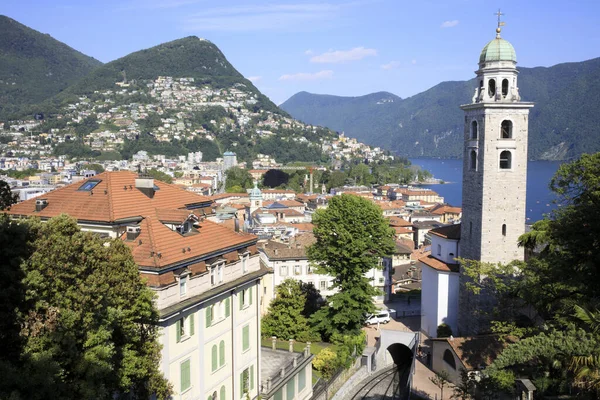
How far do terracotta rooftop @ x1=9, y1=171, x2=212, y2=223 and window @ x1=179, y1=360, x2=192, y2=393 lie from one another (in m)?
5.13

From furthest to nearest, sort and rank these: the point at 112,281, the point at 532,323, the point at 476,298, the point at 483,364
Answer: the point at 476,298 → the point at 532,323 → the point at 483,364 → the point at 112,281

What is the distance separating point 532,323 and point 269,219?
4525 centimetres

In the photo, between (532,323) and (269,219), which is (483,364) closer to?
(532,323)

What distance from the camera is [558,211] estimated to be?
21172mm

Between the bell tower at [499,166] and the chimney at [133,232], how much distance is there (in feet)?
64.3

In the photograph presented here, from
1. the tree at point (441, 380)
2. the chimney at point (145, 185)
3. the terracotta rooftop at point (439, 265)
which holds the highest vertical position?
the chimney at point (145, 185)

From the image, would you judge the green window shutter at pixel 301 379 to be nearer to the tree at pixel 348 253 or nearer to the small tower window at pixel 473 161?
the tree at pixel 348 253

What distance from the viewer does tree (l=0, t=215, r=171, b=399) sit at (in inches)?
437

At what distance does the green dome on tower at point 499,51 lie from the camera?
30953mm

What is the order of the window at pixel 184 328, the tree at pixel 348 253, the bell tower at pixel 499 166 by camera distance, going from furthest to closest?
the tree at pixel 348 253
the bell tower at pixel 499 166
the window at pixel 184 328

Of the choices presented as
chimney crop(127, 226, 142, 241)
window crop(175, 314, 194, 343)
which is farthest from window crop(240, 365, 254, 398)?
chimney crop(127, 226, 142, 241)

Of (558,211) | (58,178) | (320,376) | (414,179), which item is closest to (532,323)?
(558,211)

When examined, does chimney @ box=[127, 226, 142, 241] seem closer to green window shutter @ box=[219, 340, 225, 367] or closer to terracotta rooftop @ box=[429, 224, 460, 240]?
green window shutter @ box=[219, 340, 225, 367]

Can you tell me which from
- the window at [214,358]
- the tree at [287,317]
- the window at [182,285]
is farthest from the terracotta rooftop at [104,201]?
the tree at [287,317]
